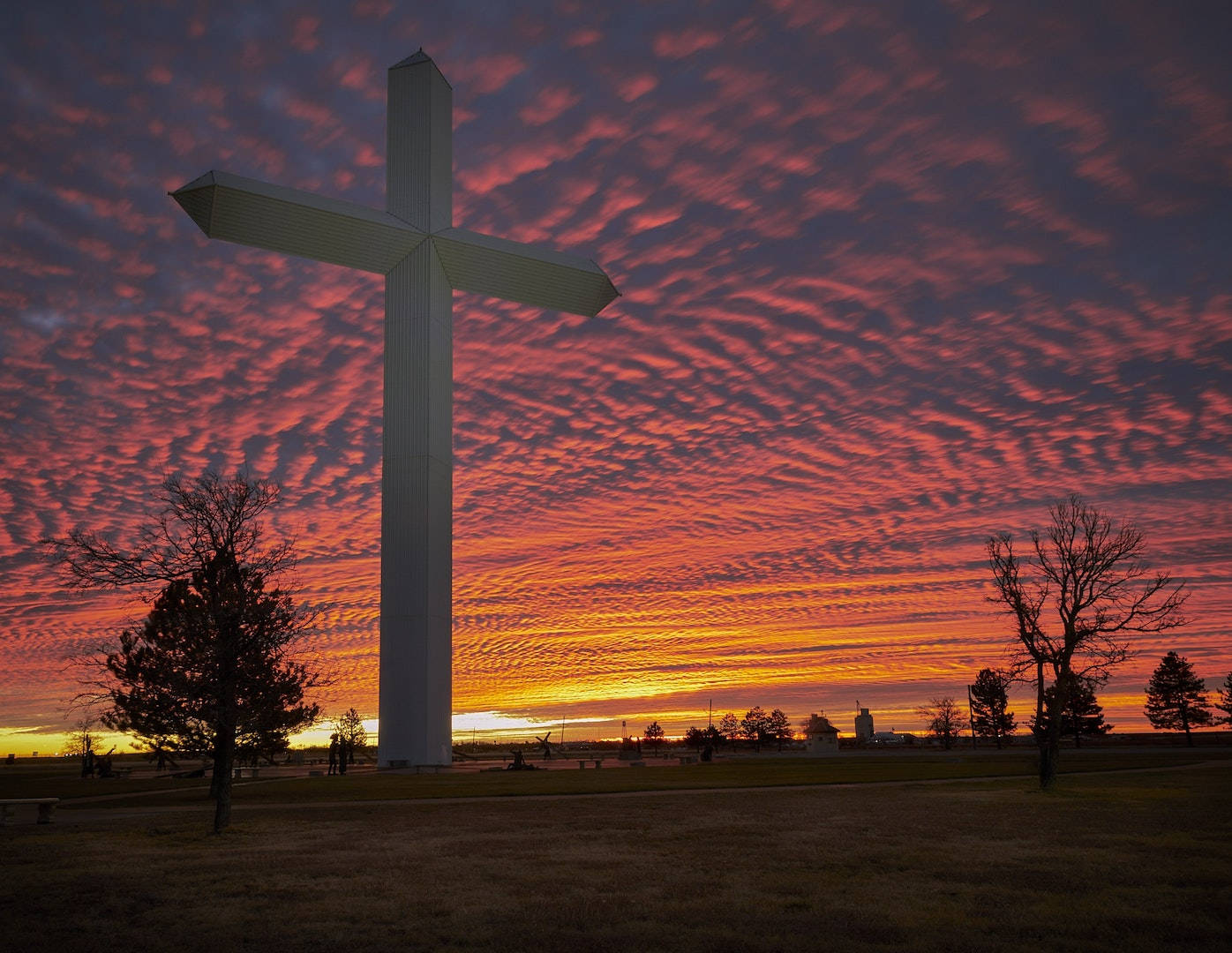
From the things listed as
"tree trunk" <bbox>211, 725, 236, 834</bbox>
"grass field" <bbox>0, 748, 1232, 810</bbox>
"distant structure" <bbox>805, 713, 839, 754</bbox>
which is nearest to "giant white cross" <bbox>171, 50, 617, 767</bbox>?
"grass field" <bbox>0, 748, 1232, 810</bbox>

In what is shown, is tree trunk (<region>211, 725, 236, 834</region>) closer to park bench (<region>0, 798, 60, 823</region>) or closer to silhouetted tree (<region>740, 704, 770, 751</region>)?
park bench (<region>0, 798, 60, 823</region>)

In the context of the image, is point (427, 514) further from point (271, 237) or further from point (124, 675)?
point (124, 675)

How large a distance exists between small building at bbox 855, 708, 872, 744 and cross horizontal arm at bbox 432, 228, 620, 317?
82.4 metres

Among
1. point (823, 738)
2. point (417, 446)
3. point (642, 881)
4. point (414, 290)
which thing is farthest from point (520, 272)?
point (823, 738)

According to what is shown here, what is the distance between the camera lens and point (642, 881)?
537 inches

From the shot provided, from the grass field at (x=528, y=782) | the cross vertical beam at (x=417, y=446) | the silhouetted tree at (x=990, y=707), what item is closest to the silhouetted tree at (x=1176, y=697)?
the silhouetted tree at (x=990, y=707)

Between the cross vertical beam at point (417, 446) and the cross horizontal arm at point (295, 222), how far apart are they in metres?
1.53

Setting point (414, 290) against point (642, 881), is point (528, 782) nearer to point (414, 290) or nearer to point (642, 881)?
point (414, 290)

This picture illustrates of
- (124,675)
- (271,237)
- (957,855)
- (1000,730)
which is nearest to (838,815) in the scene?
(957,855)

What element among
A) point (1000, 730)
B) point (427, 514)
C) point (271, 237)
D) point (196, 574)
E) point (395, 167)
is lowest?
point (1000, 730)

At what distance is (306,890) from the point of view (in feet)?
43.7

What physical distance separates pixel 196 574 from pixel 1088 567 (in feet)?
89.1

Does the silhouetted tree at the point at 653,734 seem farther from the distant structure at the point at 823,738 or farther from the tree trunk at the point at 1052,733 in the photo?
the tree trunk at the point at 1052,733

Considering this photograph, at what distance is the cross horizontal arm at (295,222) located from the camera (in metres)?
41.6
